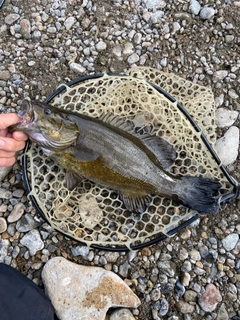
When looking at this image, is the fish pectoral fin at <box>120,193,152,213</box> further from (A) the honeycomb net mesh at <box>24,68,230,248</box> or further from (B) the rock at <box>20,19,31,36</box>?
(B) the rock at <box>20,19,31,36</box>

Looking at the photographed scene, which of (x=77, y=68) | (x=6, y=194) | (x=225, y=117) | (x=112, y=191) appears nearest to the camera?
(x=112, y=191)

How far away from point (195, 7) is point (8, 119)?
8.63 feet

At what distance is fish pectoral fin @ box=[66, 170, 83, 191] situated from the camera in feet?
12.5

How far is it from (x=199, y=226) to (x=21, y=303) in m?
1.94

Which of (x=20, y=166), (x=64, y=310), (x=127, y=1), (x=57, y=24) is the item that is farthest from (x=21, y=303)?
(x=127, y=1)

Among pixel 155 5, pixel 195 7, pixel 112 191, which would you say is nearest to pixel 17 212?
pixel 112 191

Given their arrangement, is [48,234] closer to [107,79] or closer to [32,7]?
[107,79]

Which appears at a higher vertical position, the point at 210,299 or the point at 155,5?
the point at 155,5

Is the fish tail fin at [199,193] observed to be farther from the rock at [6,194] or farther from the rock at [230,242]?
the rock at [6,194]

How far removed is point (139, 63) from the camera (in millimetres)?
4480

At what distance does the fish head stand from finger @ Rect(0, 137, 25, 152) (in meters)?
0.11

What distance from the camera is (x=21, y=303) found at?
11.9 feet

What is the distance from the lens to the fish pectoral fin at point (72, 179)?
12.5ft

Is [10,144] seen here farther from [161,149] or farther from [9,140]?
[161,149]
